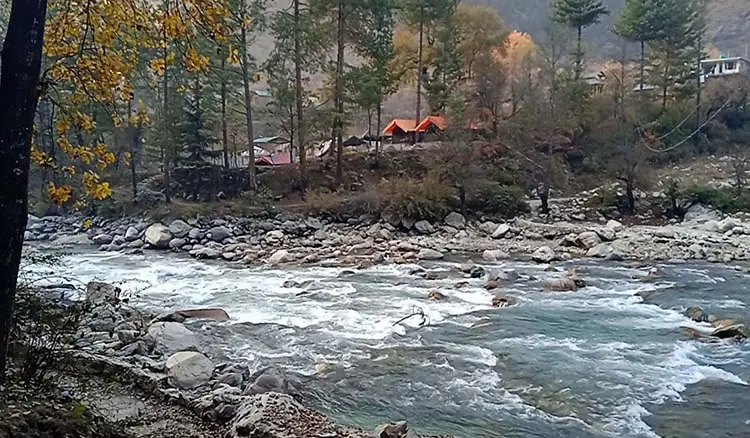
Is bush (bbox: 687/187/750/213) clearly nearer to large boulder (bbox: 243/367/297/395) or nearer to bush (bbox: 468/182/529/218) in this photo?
bush (bbox: 468/182/529/218)

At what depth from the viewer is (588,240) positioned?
54.2 feet

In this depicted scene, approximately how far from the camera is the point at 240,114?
22.3 metres

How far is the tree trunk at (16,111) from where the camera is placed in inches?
121

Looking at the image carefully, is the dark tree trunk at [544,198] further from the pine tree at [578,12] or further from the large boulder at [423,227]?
the pine tree at [578,12]

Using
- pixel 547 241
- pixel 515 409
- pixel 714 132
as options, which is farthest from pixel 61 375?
pixel 714 132

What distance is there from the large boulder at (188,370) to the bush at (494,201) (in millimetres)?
14841

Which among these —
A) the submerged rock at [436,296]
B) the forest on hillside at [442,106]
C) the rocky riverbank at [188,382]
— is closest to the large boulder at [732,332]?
the submerged rock at [436,296]

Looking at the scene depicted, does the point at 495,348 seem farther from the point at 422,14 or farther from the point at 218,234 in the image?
the point at 422,14

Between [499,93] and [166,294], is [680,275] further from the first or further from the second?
[499,93]

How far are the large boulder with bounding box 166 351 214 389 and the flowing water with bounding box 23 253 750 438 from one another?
1.12 m

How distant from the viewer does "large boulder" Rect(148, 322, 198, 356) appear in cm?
753

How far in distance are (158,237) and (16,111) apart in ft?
49.8

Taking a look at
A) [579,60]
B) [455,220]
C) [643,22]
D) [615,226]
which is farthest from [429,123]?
[643,22]

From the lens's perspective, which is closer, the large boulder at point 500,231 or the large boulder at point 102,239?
the large boulder at point 500,231
